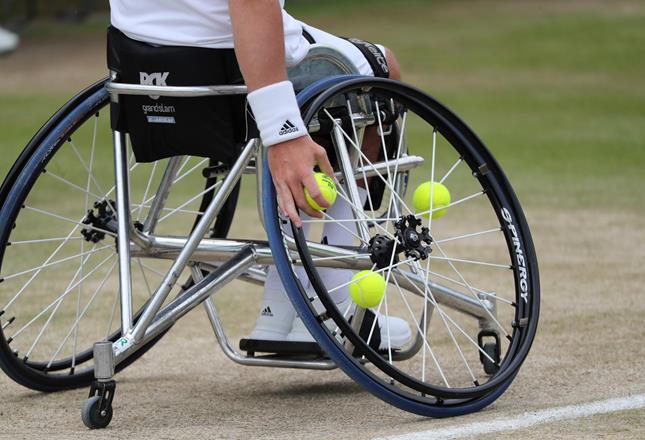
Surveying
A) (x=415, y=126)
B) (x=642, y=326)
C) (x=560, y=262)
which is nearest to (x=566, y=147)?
(x=415, y=126)

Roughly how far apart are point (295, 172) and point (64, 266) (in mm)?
3512

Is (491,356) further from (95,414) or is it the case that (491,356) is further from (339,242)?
(95,414)

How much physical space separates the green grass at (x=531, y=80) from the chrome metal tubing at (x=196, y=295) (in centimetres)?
517

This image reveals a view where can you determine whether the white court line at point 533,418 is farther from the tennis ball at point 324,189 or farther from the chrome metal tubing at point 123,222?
the chrome metal tubing at point 123,222

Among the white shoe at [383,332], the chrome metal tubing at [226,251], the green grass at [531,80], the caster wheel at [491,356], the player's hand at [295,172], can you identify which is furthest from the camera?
the green grass at [531,80]

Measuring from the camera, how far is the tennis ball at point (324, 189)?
362cm

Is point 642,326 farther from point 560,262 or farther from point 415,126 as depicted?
point 415,126

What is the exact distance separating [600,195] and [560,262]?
2562 mm

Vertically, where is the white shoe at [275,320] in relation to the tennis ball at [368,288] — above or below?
below

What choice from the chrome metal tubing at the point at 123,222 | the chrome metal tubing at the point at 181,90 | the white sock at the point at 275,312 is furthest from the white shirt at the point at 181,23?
the white sock at the point at 275,312

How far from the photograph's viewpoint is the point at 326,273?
4.41 m

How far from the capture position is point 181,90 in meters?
3.79

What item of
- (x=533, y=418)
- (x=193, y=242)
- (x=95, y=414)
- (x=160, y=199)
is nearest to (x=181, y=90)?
(x=193, y=242)

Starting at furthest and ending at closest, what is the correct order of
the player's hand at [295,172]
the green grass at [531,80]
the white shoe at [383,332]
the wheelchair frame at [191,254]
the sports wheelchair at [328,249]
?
the green grass at [531,80]
the white shoe at [383,332]
the wheelchair frame at [191,254]
the sports wheelchair at [328,249]
the player's hand at [295,172]
